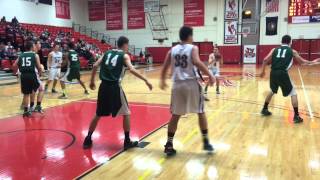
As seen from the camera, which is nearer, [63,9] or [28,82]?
[28,82]

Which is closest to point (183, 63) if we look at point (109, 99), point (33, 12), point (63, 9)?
point (109, 99)

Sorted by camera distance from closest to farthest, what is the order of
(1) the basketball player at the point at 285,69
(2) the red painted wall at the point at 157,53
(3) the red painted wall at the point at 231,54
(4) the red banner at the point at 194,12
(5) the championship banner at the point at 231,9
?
(1) the basketball player at the point at 285,69 → (5) the championship banner at the point at 231,9 → (3) the red painted wall at the point at 231,54 → (4) the red banner at the point at 194,12 → (2) the red painted wall at the point at 157,53

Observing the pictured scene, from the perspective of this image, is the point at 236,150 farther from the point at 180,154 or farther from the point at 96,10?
the point at 96,10

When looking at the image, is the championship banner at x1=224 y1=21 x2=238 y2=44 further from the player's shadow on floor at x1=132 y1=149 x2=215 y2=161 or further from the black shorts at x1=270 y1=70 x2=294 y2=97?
the player's shadow on floor at x1=132 y1=149 x2=215 y2=161

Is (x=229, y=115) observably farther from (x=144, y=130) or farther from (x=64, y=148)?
(x=64, y=148)

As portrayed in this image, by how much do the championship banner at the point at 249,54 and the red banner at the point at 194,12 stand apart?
13.8ft

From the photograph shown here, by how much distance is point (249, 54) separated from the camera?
2867 cm

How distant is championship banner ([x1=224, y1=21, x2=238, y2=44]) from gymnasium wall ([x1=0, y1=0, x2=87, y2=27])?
1318 centimetres

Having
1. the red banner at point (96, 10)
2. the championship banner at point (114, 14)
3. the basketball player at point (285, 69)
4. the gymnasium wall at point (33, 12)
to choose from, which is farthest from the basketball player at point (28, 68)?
the red banner at point (96, 10)

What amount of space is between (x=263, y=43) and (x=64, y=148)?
24.9m

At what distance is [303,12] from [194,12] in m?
8.49

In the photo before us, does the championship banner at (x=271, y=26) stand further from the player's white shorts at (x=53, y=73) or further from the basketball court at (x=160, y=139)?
the player's white shorts at (x=53, y=73)

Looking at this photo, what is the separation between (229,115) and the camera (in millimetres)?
8172

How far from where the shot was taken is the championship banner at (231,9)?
28234 mm
